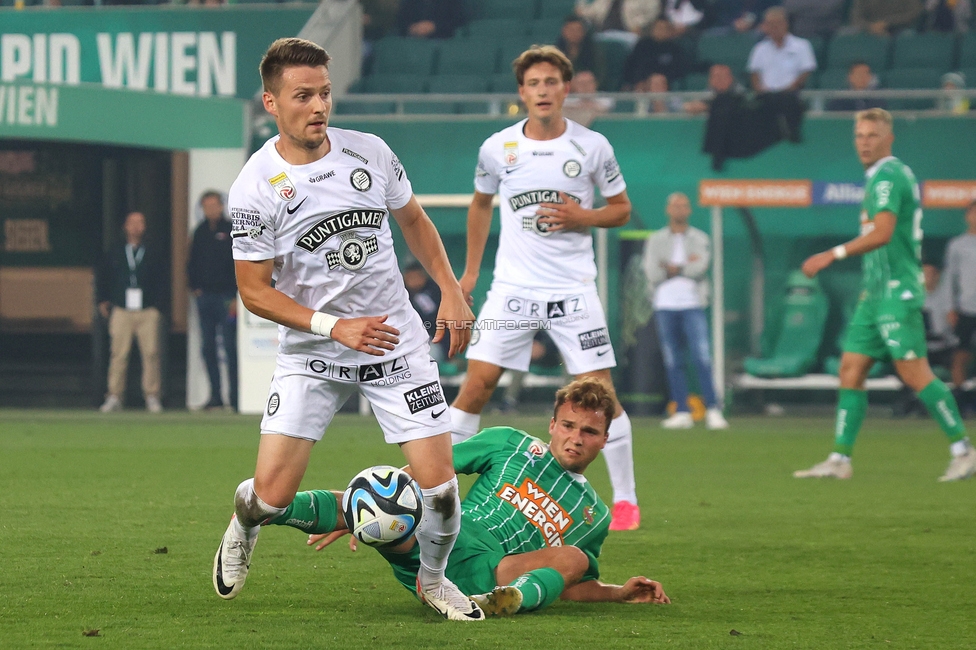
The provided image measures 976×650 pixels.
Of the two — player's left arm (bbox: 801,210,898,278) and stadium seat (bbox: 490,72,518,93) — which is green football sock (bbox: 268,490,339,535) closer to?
player's left arm (bbox: 801,210,898,278)

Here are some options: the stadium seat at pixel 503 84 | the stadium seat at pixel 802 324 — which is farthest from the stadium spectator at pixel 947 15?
the stadium seat at pixel 503 84

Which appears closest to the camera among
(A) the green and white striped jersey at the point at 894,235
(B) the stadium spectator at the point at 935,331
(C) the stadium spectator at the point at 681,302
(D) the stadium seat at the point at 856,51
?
(A) the green and white striped jersey at the point at 894,235

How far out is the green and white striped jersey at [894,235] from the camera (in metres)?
8.98

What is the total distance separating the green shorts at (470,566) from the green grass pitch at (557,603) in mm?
128

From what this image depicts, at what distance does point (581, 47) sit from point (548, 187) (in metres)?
9.36

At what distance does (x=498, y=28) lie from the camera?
710 inches

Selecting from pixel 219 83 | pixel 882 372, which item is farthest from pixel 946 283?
pixel 219 83

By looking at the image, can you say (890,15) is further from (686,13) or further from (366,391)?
(366,391)

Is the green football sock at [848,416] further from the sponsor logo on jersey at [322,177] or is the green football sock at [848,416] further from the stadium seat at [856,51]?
the stadium seat at [856,51]

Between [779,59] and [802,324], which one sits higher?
[779,59]

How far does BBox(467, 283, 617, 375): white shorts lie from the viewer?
7117 mm

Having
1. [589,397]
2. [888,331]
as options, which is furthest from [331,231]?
[888,331]

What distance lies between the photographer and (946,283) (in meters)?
14.8

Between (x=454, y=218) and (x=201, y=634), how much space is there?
11.9m
